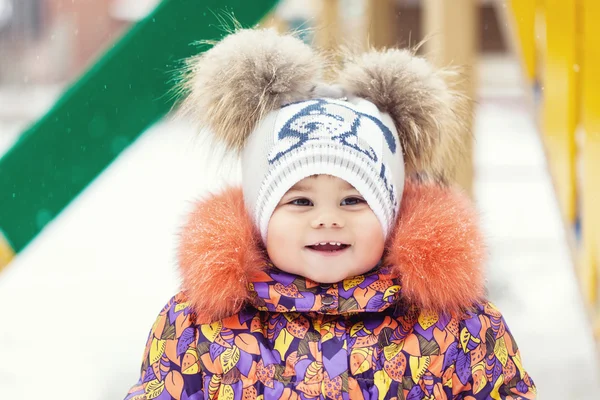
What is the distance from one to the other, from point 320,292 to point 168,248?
209 centimetres

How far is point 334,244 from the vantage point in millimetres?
1172

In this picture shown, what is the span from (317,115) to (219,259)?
25 cm

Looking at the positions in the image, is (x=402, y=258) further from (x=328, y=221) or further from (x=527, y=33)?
(x=527, y=33)

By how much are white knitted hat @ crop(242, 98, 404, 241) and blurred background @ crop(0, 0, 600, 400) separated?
15cm

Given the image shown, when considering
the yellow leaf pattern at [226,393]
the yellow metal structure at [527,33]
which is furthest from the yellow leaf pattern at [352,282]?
the yellow metal structure at [527,33]

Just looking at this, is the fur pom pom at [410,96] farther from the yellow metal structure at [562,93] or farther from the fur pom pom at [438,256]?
the yellow metal structure at [562,93]

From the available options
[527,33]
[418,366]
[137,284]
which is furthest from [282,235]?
[137,284]

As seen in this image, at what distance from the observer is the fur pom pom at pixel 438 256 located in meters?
1.16

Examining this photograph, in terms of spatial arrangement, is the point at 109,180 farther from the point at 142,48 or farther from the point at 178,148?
the point at 142,48

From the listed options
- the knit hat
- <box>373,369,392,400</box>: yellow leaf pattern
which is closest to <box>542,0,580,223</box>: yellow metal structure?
the knit hat

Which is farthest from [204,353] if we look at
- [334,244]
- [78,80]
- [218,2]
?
[218,2]

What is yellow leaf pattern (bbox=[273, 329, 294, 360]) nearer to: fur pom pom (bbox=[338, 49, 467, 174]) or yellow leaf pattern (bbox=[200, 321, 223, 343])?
yellow leaf pattern (bbox=[200, 321, 223, 343])

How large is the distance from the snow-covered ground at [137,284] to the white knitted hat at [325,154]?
0.12 m

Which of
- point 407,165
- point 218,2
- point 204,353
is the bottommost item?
point 204,353
